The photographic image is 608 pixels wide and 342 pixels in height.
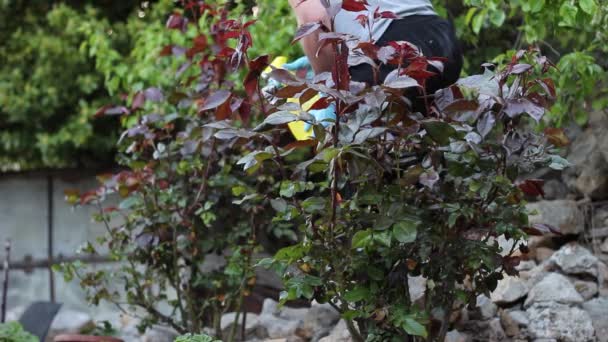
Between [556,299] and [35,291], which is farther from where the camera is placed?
[35,291]

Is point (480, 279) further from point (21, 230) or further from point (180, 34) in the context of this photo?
point (21, 230)

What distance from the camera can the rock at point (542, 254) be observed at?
13.1 feet

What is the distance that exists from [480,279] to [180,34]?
2.95 meters

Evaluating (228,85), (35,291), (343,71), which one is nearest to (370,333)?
(343,71)

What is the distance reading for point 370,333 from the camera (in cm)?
264

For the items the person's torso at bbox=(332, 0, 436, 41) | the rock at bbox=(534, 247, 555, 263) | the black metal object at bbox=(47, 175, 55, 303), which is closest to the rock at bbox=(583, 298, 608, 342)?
the rock at bbox=(534, 247, 555, 263)

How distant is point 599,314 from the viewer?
3340 mm

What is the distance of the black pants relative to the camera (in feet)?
9.14

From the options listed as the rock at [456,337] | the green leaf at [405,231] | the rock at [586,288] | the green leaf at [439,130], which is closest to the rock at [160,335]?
the rock at [456,337]

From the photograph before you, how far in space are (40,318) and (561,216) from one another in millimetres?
2662

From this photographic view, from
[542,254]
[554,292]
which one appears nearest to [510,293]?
[554,292]

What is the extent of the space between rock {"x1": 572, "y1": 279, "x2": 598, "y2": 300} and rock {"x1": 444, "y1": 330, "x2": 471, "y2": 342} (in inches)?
27.7

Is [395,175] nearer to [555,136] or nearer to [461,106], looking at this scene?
[461,106]

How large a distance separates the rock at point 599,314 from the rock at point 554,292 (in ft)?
0.17
